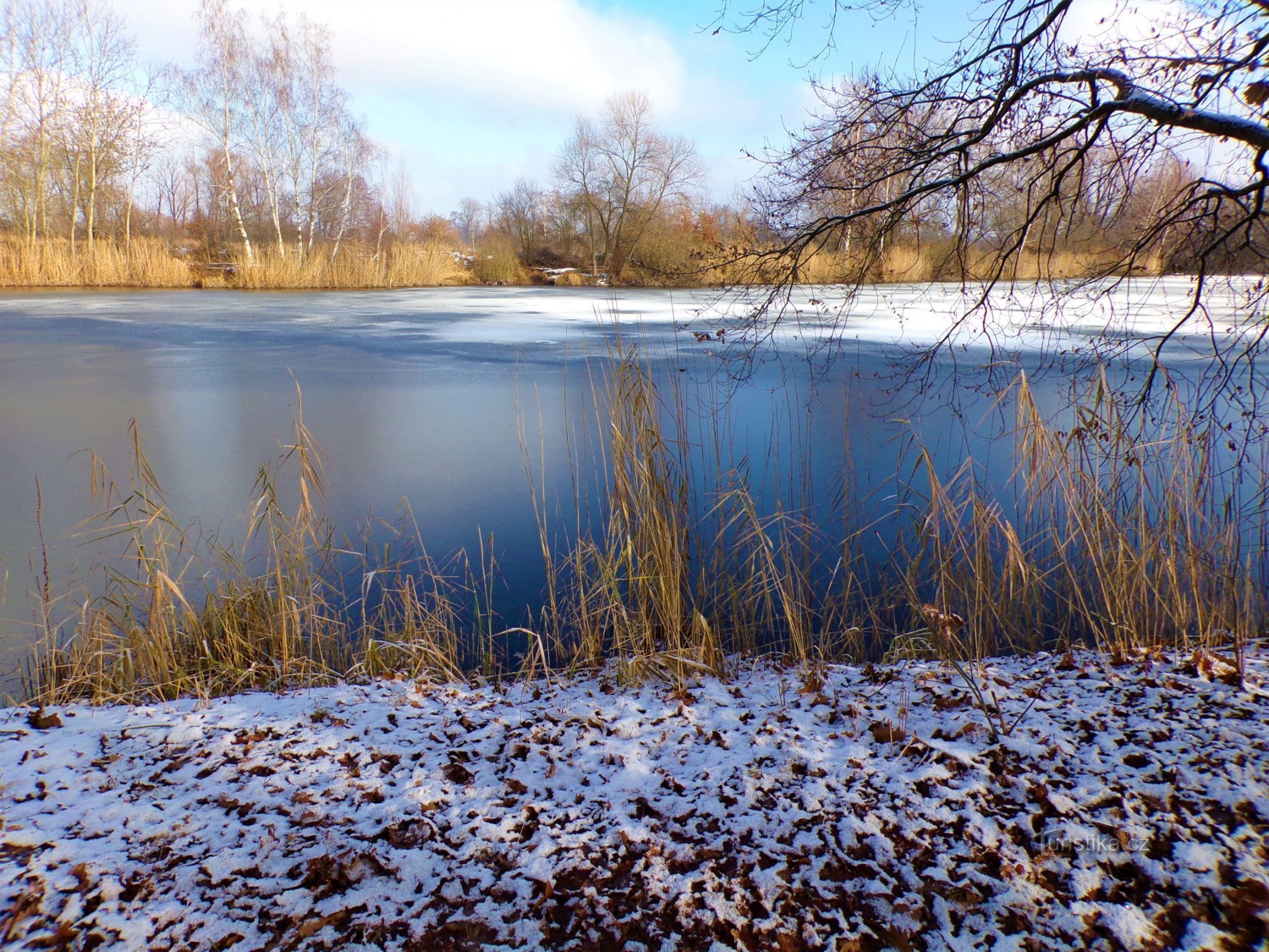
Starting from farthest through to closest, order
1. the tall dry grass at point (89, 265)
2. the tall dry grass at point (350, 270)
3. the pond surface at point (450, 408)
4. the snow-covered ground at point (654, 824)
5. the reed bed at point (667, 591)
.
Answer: the tall dry grass at point (350, 270) → the tall dry grass at point (89, 265) → the pond surface at point (450, 408) → the reed bed at point (667, 591) → the snow-covered ground at point (654, 824)

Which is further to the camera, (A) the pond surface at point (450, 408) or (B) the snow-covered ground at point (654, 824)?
(A) the pond surface at point (450, 408)

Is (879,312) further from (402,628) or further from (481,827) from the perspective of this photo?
(481,827)

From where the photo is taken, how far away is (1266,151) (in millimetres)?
2537

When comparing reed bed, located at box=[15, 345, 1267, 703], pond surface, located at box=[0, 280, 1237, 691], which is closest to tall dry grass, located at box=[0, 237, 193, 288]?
pond surface, located at box=[0, 280, 1237, 691]

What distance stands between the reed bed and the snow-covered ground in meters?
0.43

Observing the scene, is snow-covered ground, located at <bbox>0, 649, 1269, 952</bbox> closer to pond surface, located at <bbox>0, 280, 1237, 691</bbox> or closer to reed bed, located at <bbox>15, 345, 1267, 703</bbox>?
reed bed, located at <bbox>15, 345, 1267, 703</bbox>

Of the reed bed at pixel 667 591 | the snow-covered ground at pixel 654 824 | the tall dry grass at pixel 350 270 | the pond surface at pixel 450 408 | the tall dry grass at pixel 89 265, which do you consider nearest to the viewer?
the snow-covered ground at pixel 654 824

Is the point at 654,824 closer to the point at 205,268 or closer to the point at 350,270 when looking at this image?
the point at 350,270

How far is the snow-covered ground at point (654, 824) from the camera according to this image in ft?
3.99

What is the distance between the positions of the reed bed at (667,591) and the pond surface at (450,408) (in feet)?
0.80

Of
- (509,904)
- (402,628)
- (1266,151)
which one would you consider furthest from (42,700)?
(1266,151)

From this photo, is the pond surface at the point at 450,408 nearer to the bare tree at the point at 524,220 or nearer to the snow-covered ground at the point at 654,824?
the snow-covered ground at the point at 654,824

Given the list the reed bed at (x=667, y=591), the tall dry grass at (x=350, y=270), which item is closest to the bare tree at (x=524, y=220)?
the tall dry grass at (x=350, y=270)

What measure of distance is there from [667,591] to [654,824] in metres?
1.19
